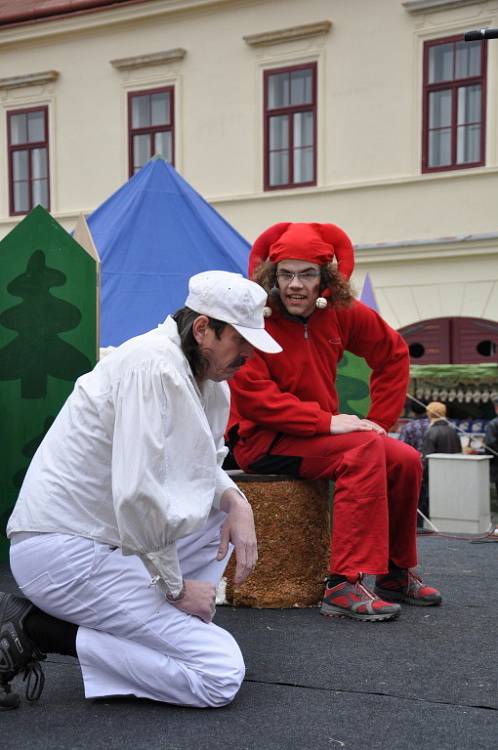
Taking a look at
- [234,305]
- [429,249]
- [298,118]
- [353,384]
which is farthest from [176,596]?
[298,118]

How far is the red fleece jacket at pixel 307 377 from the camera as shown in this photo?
12.6 feet

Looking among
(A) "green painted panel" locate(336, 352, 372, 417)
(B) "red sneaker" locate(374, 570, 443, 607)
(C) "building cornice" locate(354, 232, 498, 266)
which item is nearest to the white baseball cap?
(B) "red sneaker" locate(374, 570, 443, 607)

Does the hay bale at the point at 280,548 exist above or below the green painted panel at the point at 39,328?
below

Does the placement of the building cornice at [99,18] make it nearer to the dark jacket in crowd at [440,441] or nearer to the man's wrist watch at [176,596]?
the dark jacket in crowd at [440,441]

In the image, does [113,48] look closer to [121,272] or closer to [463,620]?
[121,272]

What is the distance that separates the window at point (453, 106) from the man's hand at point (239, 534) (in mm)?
10726

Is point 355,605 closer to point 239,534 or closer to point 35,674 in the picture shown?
point 239,534

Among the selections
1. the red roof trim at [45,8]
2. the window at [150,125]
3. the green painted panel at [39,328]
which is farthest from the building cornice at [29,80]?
the green painted panel at [39,328]

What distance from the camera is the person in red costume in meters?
3.71

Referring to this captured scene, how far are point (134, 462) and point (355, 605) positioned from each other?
153 centimetres

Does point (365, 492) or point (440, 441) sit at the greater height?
point (365, 492)

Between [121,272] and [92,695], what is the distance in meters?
5.01

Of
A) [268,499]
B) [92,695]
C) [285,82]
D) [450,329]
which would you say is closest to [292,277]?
[268,499]

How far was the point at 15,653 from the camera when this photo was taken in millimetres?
2613
